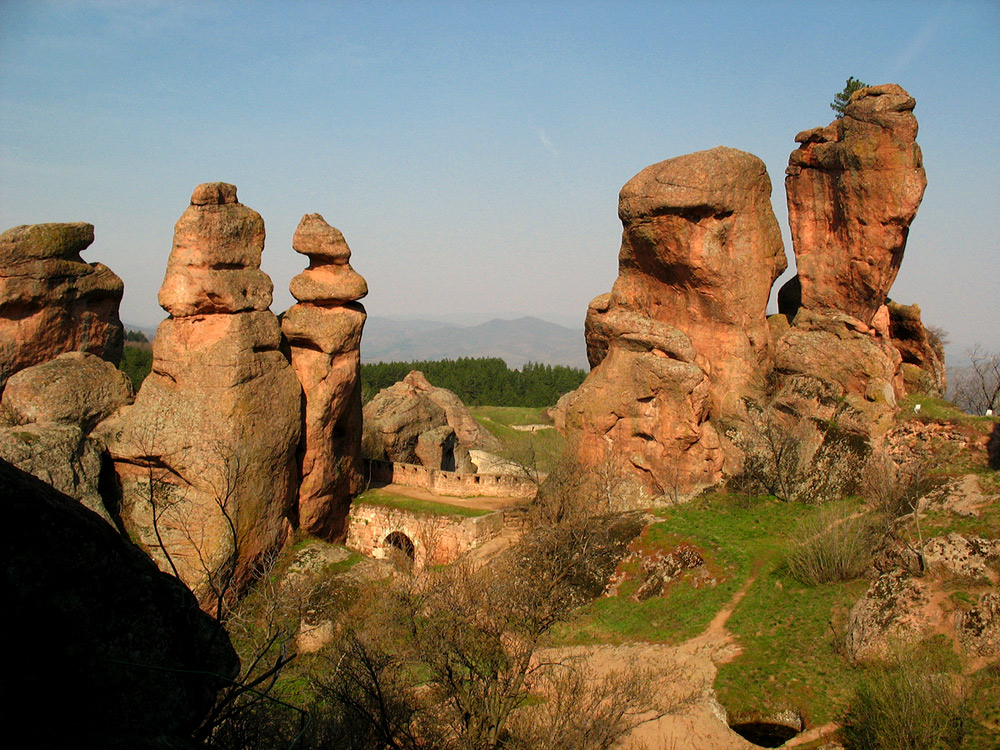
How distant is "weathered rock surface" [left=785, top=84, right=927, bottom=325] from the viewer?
23.7 m

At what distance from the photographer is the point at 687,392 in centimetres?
2459

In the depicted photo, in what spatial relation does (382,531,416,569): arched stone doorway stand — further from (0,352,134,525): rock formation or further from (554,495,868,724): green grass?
(0,352,134,525): rock formation

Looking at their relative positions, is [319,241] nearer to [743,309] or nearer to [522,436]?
[743,309]

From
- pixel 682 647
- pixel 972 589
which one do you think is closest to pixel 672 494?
pixel 682 647

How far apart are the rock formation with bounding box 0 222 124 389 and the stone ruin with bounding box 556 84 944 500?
1696 centimetres

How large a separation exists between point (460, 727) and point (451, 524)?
13239 millimetres

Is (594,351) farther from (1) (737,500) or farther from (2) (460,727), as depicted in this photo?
(2) (460,727)

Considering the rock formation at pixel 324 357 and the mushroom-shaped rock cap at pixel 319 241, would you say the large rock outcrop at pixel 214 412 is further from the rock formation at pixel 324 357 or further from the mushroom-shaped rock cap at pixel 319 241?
the mushroom-shaped rock cap at pixel 319 241

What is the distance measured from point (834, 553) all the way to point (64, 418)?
2159cm

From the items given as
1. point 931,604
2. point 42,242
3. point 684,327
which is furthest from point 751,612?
point 42,242

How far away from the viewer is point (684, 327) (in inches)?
1034

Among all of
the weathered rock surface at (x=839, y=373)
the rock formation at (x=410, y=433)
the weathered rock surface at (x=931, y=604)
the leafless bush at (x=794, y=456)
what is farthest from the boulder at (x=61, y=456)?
the weathered rock surface at (x=839, y=373)

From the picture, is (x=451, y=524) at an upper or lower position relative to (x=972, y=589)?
lower

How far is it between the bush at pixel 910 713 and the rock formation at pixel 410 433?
85.5 ft
